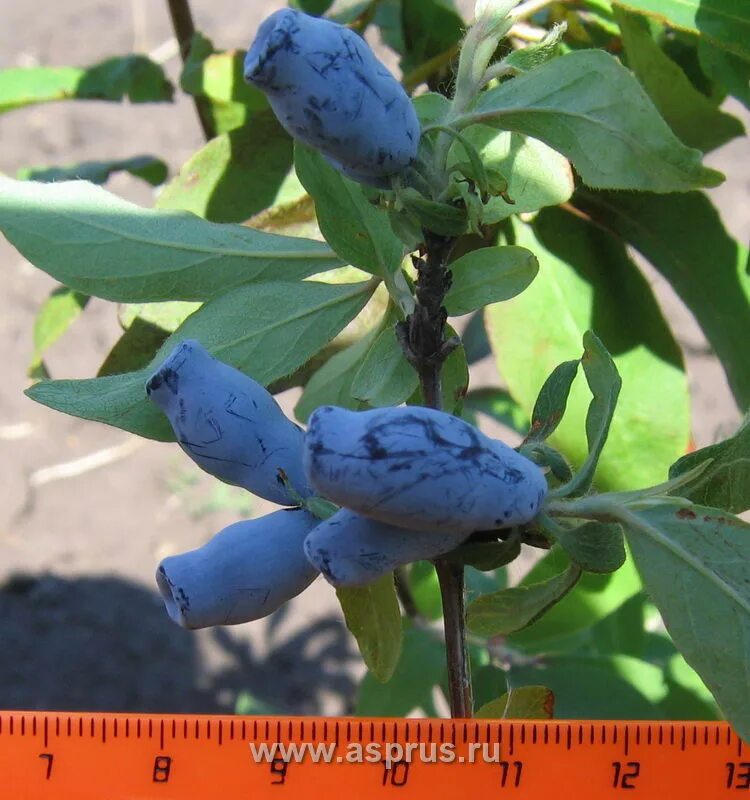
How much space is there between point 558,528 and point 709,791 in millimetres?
319

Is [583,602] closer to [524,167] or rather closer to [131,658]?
[524,167]

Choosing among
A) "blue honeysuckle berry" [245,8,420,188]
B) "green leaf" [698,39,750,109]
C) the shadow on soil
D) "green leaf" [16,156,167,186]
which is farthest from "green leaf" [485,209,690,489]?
the shadow on soil

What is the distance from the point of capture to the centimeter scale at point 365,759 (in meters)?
0.66

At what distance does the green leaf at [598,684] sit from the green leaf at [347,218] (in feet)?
2.06

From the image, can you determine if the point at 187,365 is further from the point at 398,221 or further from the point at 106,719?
the point at 106,719

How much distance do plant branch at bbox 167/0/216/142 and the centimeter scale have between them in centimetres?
58

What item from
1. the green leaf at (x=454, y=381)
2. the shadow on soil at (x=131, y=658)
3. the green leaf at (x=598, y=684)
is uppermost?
the green leaf at (x=454, y=381)

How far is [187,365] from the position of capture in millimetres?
468

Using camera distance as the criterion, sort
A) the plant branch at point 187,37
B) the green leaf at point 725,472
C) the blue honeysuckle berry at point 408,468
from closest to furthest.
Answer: the blue honeysuckle berry at point 408,468
the green leaf at point 725,472
the plant branch at point 187,37

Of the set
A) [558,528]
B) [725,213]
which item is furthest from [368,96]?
[725,213]

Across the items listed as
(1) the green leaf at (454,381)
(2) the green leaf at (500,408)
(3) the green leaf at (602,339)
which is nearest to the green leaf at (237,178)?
(3) the green leaf at (602,339)

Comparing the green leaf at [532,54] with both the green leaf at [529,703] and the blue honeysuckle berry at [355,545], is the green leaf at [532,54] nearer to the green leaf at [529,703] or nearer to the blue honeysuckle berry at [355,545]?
the blue honeysuckle berry at [355,545]

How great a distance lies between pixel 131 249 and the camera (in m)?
0.57

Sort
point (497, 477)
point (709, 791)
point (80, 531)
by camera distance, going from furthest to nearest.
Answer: point (80, 531) → point (709, 791) → point (497, 477)
